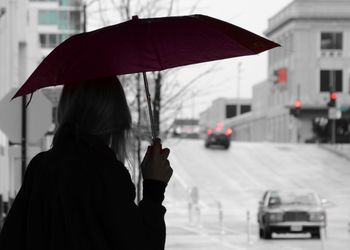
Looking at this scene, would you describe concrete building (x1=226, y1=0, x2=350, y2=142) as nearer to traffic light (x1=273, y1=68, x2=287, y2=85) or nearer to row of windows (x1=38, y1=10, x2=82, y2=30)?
traffic light (x1=273, y1=68, x2=287, y2=85)

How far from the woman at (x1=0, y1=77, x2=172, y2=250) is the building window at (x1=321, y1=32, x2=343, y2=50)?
113356 mm

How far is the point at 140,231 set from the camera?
4281 millimetres

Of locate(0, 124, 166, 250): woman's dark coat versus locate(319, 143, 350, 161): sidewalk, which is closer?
locate(0, 124, 166, 250): woman's dark coat

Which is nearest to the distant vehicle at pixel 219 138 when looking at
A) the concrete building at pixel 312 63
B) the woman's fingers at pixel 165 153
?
the concrete building at pixel 312 63

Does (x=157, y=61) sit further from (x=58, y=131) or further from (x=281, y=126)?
(x=281, y=126)

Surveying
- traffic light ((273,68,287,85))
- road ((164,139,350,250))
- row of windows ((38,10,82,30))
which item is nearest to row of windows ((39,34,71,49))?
row of windows ((38,10,82,30))

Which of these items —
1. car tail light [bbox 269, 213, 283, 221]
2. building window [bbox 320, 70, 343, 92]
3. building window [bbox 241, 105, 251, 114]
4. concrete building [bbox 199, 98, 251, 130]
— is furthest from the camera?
building window [bbox 241, 105, 251, 114]

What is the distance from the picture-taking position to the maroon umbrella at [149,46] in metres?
4.90

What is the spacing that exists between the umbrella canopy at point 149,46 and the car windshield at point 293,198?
2635cm

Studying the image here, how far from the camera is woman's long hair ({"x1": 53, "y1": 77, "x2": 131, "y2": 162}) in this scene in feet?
14.7

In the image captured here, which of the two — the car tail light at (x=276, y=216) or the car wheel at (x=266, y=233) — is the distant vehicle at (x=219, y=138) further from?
the car tail light at (x=276, y=216)

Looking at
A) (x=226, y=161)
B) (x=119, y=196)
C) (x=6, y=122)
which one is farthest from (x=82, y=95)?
(x=226, y=161)

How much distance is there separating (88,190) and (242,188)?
55.8 m

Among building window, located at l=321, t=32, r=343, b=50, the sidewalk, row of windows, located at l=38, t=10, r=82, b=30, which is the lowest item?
the sidewalk
